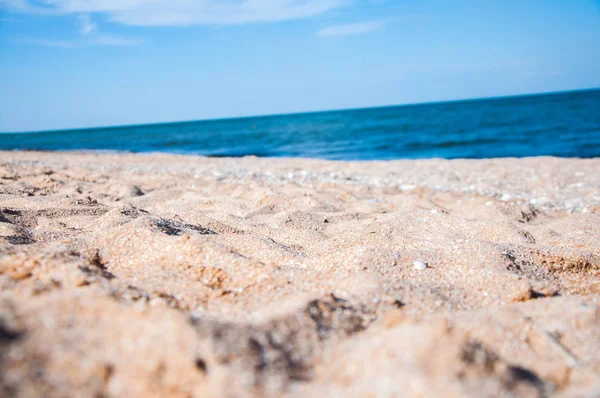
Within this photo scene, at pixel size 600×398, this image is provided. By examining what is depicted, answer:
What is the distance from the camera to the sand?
121 cm

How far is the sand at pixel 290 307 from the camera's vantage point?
121cm

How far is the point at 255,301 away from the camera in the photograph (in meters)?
1.82


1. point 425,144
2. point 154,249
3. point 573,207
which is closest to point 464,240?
point 154,249

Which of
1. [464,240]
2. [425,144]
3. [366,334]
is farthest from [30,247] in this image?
[425,144]

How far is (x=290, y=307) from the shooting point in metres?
1.65

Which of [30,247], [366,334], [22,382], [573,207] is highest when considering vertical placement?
[30,247]

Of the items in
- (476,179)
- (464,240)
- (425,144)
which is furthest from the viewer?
(425,144)

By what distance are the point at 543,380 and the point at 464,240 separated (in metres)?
1.67

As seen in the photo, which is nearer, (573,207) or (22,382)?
(22,382)

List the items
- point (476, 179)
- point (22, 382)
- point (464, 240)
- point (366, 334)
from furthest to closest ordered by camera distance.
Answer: point (476, 179) → point (464, 240) → point (366, 334) → point (22, 382)

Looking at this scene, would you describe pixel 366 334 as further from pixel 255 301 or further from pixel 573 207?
pixel 573 207

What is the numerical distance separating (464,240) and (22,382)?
267 centimetres

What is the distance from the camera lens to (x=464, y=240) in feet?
9.65

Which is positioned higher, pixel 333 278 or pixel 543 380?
pixel 333 278
